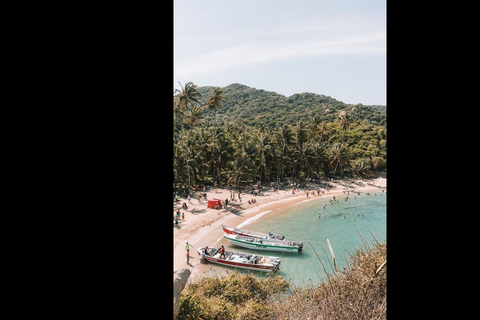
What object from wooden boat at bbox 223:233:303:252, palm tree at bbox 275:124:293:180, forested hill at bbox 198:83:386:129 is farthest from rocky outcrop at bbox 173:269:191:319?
forested hill at bbox 198:83:386:129

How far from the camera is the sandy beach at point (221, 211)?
1602 cm

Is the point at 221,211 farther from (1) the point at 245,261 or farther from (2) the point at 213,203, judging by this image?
(1) the point at 245,261

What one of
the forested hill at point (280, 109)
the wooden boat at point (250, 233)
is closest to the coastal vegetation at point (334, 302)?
the wooden boat at point (250, 233)

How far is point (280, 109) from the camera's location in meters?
72.8

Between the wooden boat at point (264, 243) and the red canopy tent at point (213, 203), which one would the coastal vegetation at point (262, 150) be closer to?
the red canopy tent at point (213, 203)

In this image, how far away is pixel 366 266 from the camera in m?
5.56

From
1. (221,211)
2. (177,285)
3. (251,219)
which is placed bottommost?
(251,219)

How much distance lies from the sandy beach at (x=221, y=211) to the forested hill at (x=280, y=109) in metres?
21.7

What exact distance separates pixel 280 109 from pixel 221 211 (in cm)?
5364

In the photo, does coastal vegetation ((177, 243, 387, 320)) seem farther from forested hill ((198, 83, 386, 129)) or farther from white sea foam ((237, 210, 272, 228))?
forested hill ((198, 83, 386, 129))

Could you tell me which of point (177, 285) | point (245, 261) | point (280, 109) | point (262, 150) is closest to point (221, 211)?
point (245, 261)
